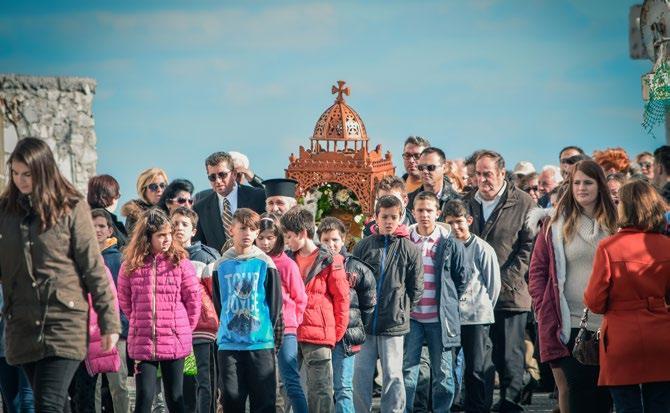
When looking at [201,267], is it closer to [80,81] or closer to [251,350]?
[251,350]

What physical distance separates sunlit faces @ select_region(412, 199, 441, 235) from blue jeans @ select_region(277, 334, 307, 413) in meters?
1.65

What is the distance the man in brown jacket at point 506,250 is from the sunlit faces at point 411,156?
1.72 meters

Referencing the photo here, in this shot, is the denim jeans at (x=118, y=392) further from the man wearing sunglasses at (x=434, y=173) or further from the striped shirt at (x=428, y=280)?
the man wearing sunglasses at (x=434, y=173)

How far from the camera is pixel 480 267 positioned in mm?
12242

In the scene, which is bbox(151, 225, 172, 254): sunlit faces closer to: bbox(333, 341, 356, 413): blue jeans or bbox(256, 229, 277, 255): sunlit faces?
bbox(256, 229, 277, 255): sunlit faces

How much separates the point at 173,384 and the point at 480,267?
285 centimetres

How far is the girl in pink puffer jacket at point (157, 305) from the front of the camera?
34.4 feet

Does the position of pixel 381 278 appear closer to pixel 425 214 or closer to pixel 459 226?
pixel 425 214

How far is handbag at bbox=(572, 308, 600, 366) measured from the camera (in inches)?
347

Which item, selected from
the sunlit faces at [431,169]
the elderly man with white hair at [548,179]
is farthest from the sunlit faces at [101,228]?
the elderly man with white hair at [548,179]

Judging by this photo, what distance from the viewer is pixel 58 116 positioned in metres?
30.3

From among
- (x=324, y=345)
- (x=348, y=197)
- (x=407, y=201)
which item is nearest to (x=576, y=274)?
(x=324, y=345)

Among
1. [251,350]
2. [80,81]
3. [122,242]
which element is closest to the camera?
[251,350]

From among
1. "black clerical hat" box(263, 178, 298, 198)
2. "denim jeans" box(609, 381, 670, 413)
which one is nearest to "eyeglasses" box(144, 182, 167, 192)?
"black clerical hat" box(263, 178, 298, 198)
